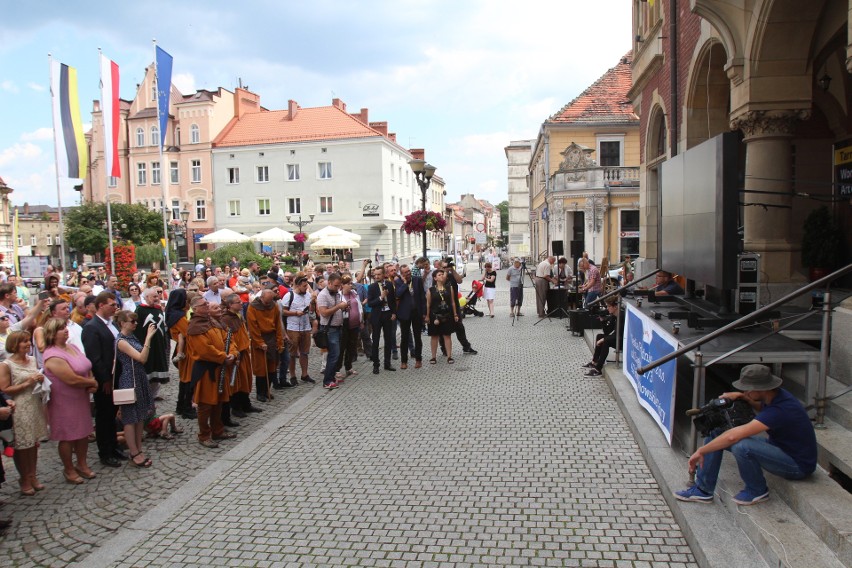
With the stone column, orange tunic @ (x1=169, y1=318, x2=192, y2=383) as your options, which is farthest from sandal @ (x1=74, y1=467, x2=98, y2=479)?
the stone column

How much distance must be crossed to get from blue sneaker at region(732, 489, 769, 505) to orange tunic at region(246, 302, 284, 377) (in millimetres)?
6649

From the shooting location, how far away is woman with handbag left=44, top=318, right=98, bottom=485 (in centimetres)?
634

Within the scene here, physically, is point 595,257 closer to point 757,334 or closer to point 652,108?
point 652,108

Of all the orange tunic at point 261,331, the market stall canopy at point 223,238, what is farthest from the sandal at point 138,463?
the market stall canopy at point 223,238

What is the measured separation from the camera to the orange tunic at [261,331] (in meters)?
9.46

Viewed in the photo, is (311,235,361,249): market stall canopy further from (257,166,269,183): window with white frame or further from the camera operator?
the camera operator

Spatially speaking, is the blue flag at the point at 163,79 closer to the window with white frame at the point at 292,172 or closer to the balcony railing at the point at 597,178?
the balcony railing at the point at 597,178

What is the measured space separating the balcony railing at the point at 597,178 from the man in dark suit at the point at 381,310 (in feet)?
73.0

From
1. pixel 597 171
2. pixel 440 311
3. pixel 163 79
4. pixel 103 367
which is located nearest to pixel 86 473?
pixel 103 367

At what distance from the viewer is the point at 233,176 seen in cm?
5438

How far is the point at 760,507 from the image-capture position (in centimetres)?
468

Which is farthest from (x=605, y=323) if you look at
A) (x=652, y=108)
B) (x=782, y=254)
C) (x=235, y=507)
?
(x=652, y=108)

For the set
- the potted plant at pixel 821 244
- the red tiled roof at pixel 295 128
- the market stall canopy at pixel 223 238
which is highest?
the red tiled roof at pixel 295 128

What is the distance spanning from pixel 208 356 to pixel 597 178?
90.9ft
